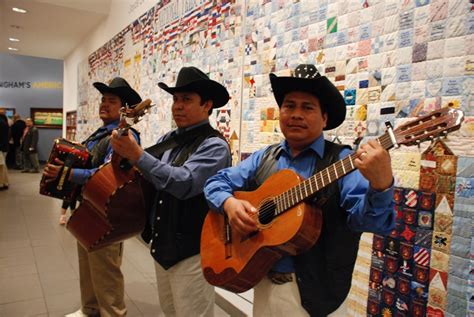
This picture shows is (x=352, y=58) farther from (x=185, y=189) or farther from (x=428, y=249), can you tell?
(x=185, y=189)

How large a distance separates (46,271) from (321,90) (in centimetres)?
342

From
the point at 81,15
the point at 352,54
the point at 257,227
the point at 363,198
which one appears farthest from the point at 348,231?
the point at 81,15

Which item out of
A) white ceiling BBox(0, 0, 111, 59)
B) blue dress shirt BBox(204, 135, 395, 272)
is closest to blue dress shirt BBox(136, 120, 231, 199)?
blue dress shirt BBox(204, 135, 395, 272)

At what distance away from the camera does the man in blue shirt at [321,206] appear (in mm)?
1120

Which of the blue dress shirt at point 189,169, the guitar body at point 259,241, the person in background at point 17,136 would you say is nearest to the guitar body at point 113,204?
the blue dress shirt at point 189,169

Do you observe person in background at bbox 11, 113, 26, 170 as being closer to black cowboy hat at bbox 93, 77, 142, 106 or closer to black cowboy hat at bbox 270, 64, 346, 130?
black cowboy hat at bbox 93, 77, 142, 106

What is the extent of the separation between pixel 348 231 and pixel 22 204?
22.6 ft

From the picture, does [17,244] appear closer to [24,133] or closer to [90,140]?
[90,140]

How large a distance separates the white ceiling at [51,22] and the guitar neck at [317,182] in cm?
606

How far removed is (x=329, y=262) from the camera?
1206 millimetres

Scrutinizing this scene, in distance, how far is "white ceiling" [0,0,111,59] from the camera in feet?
20.2

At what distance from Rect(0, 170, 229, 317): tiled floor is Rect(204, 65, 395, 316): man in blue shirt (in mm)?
1835

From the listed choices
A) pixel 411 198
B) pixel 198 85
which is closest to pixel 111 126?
pixel 198 85

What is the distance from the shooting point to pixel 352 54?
1.98 metres
